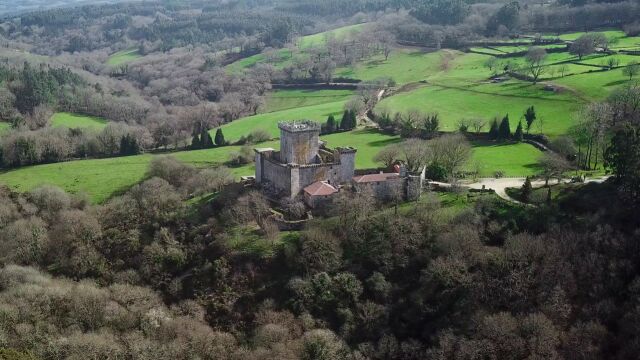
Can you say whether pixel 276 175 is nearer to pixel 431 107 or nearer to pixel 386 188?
pixel 386 188

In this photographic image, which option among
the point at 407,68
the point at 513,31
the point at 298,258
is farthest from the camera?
the point at 513,31

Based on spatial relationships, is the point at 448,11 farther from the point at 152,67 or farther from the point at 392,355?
the point at 392,355

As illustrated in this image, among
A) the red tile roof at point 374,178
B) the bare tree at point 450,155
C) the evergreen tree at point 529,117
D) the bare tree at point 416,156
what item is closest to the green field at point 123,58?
the evergreen tree at point 529,117

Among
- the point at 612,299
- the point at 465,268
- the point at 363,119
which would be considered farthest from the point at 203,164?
the point at 612,299

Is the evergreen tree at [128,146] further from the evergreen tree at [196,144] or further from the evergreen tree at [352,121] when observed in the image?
the evergreen tree at [352,121]

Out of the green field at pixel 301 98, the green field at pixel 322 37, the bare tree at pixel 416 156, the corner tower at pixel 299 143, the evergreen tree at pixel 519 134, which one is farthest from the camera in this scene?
the green field at pixel 322 37
